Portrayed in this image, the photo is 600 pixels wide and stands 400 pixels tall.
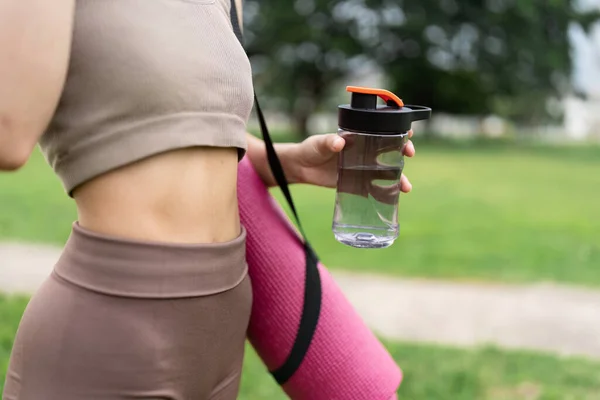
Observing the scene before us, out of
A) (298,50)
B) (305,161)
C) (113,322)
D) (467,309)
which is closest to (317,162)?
(305,161)

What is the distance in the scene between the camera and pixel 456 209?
1016cm

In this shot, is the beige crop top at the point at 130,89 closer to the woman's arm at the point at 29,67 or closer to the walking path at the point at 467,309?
the woman's arm at the point at 29,67

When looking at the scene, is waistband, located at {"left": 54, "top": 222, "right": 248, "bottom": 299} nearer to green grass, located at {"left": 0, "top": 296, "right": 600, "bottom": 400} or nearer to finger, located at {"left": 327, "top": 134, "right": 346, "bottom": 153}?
finger, located at {"left": 327, "top": 134, "right": 346, "bottom": 153}

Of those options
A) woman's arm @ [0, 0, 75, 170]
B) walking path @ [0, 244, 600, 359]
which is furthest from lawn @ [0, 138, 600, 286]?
woman's arm @ [0, 0, 75, 170]

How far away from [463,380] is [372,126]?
254cm

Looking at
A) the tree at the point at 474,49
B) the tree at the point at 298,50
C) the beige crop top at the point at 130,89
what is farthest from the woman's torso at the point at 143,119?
the tree at the point at 298,50

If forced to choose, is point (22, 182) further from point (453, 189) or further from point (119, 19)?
point (119, 19)

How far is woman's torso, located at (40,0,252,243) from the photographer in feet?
4.13

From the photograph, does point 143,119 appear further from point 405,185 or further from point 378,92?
point 405,185

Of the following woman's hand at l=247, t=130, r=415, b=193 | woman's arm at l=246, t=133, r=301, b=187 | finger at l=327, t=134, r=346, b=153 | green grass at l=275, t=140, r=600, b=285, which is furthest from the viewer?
green grass at l=275, t=140, r=600, b=285

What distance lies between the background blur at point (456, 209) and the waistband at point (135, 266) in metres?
2.41

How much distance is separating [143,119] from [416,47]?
2741cm

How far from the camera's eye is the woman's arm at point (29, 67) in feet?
3.62

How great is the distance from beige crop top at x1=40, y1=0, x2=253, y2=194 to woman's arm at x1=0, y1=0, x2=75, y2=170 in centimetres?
7
